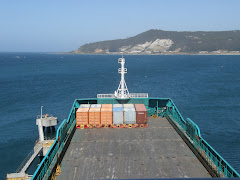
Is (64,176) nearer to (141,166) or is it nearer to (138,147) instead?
(141,166)

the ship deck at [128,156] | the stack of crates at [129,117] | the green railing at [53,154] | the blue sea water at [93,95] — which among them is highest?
the stack of crates at [129,117]

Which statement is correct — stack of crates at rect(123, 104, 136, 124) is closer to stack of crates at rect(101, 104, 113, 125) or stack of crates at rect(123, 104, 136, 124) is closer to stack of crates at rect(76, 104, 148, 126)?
stack of crates at rect(76, 104, 148, 126)

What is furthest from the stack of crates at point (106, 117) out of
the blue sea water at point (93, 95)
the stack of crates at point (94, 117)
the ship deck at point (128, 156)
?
the blue sea water at point (93, 95)

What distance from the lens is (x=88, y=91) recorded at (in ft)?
294

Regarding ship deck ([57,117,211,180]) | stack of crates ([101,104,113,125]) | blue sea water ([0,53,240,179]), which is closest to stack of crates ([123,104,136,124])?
ship deck ([57,117,211,180])

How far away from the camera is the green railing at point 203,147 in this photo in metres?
16.8

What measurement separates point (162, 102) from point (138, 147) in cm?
1516

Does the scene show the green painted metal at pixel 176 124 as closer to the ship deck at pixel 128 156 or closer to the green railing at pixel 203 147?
the green railing at pixel 203 147

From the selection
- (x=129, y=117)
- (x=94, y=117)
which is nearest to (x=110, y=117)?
(x=94, y=117)

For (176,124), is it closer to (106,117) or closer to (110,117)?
(110,117)

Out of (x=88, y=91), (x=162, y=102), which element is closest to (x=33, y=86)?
(x=88, y=91)

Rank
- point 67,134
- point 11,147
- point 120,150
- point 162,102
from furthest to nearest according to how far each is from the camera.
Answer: point 11,147
point 162,102
point 67,134
point 120,150

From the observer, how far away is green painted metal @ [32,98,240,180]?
56.3 feet

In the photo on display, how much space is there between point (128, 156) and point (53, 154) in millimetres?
6284
